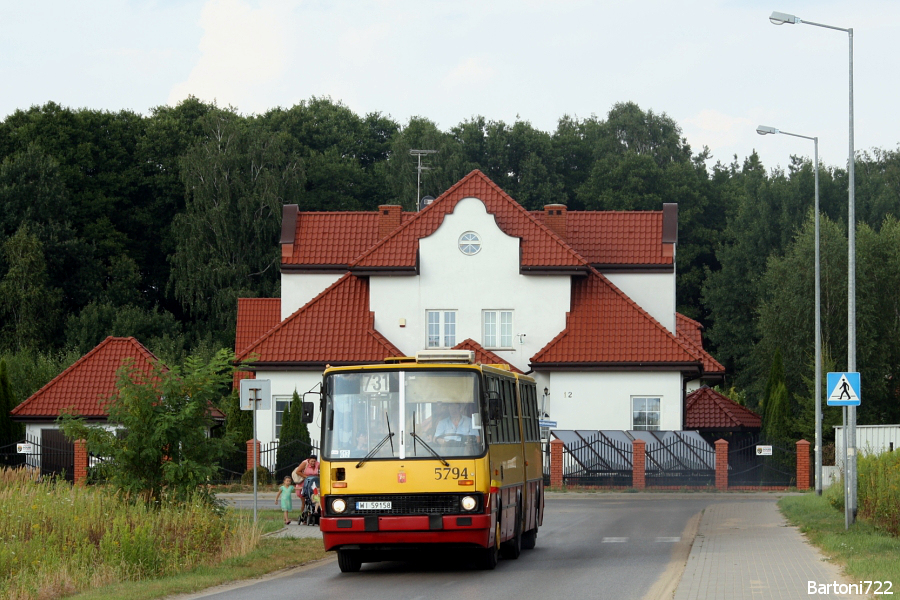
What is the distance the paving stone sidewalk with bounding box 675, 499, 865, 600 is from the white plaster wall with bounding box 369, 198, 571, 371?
19318 mm

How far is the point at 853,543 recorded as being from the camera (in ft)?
62.1

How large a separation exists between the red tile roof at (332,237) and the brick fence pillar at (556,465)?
1315 centimetres

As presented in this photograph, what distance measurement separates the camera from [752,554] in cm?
1884

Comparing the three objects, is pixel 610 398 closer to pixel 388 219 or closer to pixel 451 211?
pixel 451 211

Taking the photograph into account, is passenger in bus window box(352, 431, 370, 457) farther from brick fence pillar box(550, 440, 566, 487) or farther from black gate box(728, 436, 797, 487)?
black gate box(728, 436, 797, 487)

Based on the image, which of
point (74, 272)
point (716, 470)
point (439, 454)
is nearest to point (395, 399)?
point (439, 454)

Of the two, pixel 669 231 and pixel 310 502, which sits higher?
pixel 669 231

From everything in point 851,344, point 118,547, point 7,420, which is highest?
point 851,344

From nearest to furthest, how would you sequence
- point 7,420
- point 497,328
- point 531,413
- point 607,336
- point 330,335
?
point 531,413
point 7,420
point 607,336
point 330,335
point 497,328

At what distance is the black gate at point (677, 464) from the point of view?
41781 mm

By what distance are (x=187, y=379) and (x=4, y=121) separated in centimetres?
5501

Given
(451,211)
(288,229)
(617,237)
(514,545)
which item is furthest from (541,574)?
A: (288,229)

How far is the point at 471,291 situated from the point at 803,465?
12.8m

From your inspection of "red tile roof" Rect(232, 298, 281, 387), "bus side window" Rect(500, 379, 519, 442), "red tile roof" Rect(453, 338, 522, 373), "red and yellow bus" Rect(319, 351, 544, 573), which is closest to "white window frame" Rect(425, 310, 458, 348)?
"red tile roof" Rect(453, 338, 522, 373)
